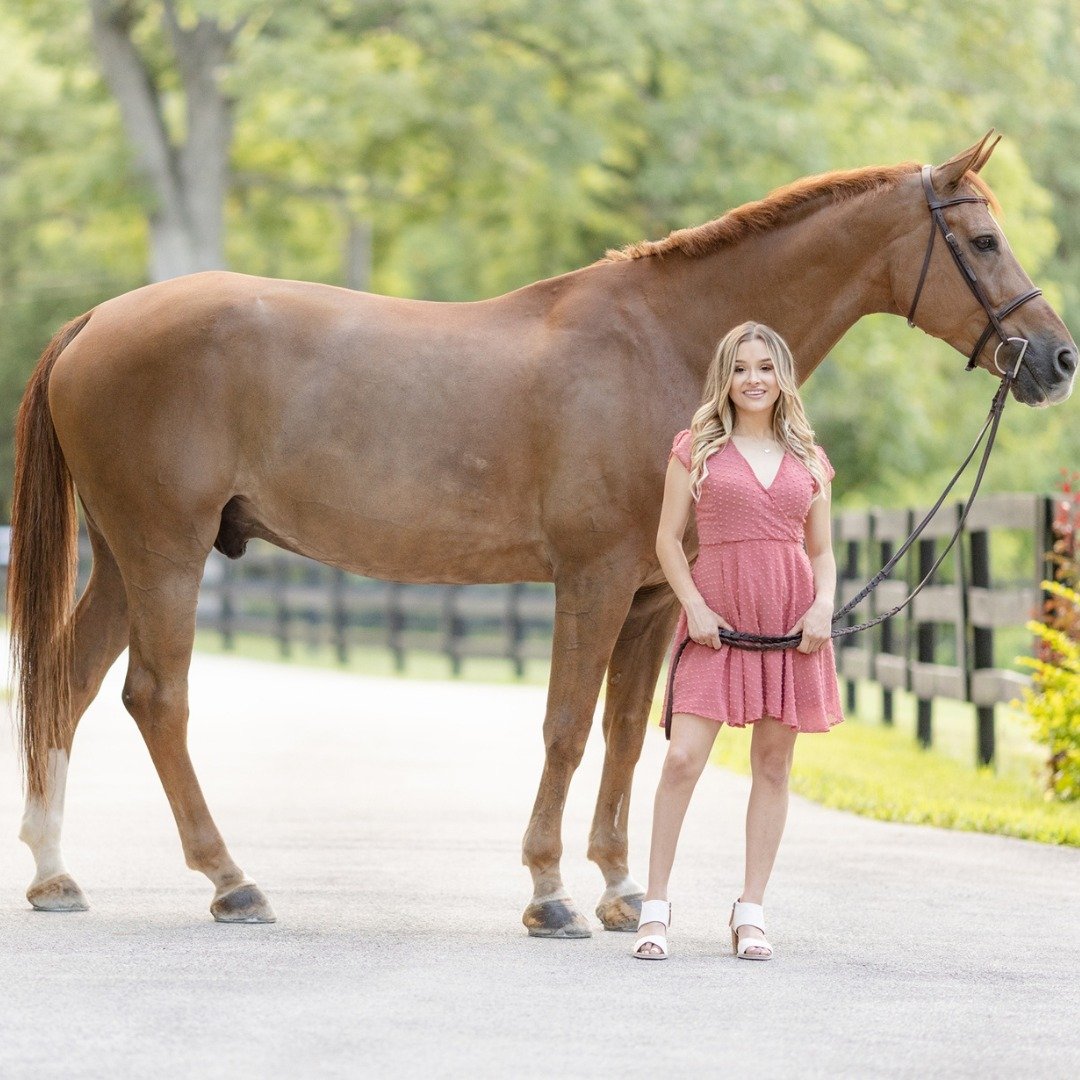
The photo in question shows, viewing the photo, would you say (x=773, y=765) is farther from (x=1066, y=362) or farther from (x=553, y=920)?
(x=1066, y=362)

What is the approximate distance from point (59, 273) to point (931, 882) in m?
30.5

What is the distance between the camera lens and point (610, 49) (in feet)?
72.5

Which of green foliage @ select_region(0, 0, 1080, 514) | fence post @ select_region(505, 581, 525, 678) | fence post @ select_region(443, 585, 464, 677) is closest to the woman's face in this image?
fence post @ select_region(505, 581, 525, 678)

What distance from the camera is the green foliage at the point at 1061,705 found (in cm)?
872

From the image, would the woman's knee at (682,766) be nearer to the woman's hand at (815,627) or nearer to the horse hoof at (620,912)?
the woman's hand at (815,627)

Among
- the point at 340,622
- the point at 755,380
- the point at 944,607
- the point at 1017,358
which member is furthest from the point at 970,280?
the point at 340,622

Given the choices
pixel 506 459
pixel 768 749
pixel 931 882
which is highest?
pixel 506 459

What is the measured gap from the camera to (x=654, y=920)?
514 centimetres

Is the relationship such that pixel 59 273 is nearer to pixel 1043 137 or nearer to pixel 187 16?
pixel 187 16

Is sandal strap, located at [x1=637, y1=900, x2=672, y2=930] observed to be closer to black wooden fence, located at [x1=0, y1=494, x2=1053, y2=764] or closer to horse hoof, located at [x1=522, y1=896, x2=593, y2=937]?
horse hoof, located at [x1=522, y1=896, x2=593, y2=937]

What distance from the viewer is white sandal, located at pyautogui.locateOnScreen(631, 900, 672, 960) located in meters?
5.09

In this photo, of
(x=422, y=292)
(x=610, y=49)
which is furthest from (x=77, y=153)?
(x=422, y=292)

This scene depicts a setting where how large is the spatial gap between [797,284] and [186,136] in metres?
20.8

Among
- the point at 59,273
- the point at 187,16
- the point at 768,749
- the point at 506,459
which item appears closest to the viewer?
the point at 768,749
